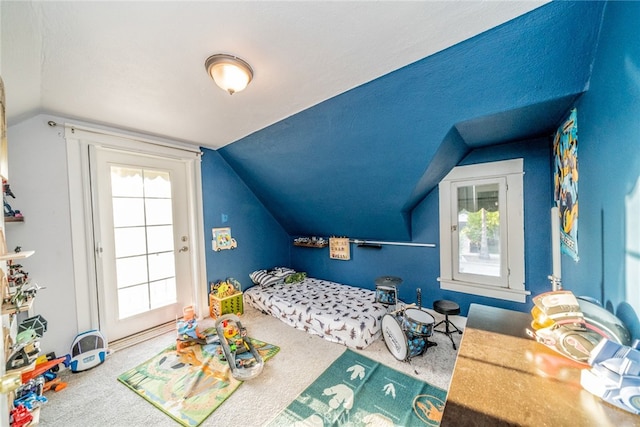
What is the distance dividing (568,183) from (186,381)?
3.22 meters

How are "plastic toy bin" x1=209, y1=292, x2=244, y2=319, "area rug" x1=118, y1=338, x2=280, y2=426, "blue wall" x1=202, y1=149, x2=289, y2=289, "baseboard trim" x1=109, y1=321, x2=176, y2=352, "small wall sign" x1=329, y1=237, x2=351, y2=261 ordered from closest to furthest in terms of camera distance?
"area rug" x1=118, y1=338, x2=280, y2=426 → "baseboard trim" x1=109, y1=321, x2=176, y2=352 → "plastic toy bin" x1=209, y1=292, x2=244, y2=319 → "blue wall" x1=202, y1=149, x2=289, y2=289 → "small wall sign" x1=329, y1=237, x2=351, y2=261

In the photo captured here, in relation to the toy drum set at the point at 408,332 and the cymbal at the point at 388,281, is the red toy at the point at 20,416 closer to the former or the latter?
the toy drum set at the point at 408,332

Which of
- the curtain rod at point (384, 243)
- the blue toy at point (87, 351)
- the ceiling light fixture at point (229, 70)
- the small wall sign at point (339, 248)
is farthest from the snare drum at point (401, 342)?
the blue toy at point (87, 351)

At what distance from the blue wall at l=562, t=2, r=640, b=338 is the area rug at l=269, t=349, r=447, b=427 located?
46.6 inches

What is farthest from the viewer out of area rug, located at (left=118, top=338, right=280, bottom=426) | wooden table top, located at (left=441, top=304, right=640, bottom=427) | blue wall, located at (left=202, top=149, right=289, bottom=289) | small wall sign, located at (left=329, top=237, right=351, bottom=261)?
small wall sign, located at (left=329, top=237, right=351, bottom=261)

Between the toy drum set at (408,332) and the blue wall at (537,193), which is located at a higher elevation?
the blue wall at (537,193)

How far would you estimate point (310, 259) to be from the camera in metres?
3.91

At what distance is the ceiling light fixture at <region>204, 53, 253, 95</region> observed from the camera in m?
1.29

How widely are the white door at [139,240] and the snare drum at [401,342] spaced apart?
2443 mm

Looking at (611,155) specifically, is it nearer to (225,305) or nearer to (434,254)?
(434,254)

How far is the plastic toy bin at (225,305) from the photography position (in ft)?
9.12

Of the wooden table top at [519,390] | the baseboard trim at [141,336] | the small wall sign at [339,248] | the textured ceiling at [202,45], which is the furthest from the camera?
the small wall sign at [339,248]

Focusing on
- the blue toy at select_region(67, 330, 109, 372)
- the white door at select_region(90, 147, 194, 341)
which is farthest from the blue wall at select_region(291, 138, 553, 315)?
the blue toy at select_region(67, 330, 109, 372)

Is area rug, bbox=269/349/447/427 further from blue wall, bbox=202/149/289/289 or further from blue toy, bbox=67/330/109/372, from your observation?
blue wall, bbox=202/149/289/289
